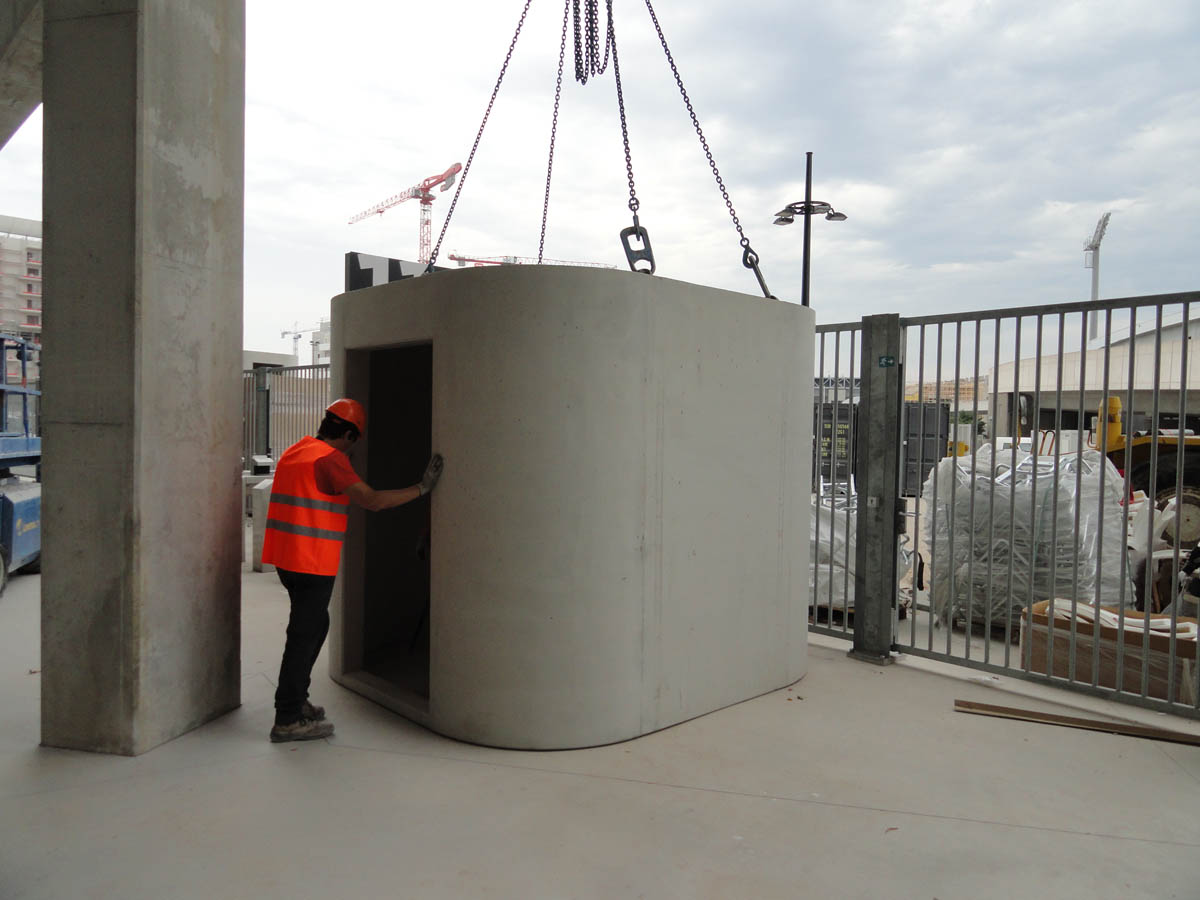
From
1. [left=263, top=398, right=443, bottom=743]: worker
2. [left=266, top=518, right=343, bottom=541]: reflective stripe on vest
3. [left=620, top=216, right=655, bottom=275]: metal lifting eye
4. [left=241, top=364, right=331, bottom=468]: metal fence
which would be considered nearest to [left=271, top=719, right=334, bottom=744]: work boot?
[left=263, top=398, right=443, bottom=743]: worker

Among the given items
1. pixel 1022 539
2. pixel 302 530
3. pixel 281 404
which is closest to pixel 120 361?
pixel 302 530

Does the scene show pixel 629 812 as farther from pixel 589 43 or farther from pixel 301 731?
pixel 589 43

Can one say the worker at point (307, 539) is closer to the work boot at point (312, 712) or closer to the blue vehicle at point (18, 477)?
the work boot at point (312, 712)

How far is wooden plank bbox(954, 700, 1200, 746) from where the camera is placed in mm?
4441

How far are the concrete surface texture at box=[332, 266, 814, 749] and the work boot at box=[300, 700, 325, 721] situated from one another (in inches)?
19.1

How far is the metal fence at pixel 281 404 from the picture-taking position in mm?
11133

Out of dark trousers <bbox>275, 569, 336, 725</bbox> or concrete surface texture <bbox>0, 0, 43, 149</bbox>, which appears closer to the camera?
dark trousers <bbox>275, 569, 336, 725</bbox>

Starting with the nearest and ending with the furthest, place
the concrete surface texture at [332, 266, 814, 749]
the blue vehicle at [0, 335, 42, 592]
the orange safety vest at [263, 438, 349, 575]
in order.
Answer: the concrete surface texture at [332, 266, 814, 749], the orange safety vest at [263, 438, 349, 575], the blue vehicle at [0, 335, 42, 592]

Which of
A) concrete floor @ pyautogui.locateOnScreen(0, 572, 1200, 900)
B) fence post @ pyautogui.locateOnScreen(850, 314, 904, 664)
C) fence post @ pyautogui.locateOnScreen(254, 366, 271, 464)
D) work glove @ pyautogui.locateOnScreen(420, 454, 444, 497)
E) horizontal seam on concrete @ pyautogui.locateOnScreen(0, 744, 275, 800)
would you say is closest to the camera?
concrete floor @ pyautogui.locateOnScreen(0, 572, 1200, 900)

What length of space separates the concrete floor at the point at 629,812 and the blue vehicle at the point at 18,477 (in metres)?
3.84

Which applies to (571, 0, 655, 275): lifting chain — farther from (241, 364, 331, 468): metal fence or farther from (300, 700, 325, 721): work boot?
(241, 364, 331, 468): metal fence

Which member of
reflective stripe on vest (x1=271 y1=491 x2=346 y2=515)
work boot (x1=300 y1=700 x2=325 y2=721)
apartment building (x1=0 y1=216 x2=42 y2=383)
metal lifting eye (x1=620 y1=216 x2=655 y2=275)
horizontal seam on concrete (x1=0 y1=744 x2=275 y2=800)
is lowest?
horizontal seam on concrete (x1=0 y1=744 x2=275 y2=800)

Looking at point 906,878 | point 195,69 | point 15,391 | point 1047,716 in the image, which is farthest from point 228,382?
point 15,391

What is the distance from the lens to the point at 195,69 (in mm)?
4305
